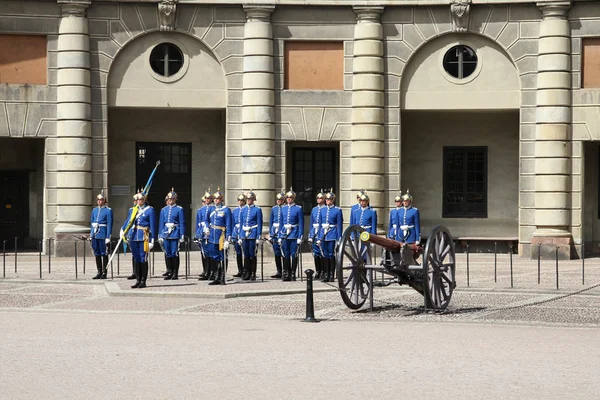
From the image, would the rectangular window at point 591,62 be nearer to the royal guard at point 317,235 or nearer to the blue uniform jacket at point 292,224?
the royal guard at point 317,235

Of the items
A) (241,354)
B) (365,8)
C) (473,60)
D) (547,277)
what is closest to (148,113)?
(365,8)

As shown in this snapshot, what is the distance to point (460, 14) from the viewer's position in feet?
95.0

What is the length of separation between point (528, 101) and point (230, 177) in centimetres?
763

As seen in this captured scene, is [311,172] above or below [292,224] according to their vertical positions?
above

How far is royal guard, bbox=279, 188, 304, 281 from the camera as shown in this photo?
73.2 feet

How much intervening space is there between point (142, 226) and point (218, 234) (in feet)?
5.07

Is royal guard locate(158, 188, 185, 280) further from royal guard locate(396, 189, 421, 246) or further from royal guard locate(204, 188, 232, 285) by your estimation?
royal guard locate(396, 189, 421, 246)

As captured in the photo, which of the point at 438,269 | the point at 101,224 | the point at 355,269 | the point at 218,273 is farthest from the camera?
the point at 101,224

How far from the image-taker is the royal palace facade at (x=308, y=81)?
28.6 m

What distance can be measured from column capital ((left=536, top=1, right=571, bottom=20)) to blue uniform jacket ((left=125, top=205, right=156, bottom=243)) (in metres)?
12.7

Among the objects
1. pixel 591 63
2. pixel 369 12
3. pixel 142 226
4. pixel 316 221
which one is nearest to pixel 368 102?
pixel 369 12

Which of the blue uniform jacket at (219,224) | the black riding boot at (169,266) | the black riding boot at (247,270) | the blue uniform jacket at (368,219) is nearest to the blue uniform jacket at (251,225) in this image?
the blue uniform jacket at (219,224)

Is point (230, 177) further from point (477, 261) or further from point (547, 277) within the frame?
point (547, 277)

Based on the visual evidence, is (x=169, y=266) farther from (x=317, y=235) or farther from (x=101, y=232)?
(x=317, y=235)
